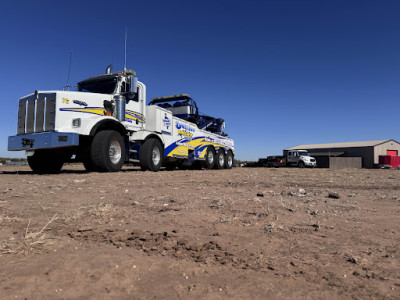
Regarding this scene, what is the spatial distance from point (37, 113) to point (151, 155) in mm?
4076

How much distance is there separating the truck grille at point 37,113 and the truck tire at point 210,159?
9.28 metres

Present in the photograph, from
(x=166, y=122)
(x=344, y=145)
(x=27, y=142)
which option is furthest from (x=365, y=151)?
(x=27, y=142)

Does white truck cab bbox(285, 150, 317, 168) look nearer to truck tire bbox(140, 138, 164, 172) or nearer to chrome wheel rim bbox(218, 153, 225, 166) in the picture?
chrome wheel rim bbox(218, 153, 225, 166)

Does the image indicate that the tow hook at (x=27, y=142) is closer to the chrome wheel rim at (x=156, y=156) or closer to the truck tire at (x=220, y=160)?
the chrome wheel rim at (x=156, y=156)

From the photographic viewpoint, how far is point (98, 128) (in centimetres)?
915

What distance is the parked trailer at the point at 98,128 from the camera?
334 inches

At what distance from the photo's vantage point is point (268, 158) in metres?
34.7

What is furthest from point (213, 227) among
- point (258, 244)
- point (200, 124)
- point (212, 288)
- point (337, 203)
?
point (200, 124)

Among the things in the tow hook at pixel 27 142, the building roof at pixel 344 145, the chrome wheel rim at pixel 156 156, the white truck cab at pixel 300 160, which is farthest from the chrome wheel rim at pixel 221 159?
the building roof at pixel 344 145

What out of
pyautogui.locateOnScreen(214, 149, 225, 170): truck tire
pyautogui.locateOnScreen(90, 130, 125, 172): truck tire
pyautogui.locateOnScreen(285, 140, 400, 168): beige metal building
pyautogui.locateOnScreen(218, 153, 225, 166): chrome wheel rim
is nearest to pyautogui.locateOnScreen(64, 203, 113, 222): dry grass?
pyautogui.locateOnScreen(90, 130, 125, 172): truck tire

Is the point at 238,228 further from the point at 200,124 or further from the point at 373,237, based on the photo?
the point at 200,124

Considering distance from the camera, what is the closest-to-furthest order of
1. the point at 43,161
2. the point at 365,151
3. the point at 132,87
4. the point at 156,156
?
the point at 132,87 → the point at 43,161 → the point at 156,156 → the point at 365,151

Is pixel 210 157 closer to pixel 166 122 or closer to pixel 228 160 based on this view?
pixel 228 160

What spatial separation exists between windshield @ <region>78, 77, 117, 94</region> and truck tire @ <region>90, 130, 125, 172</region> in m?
1.77
